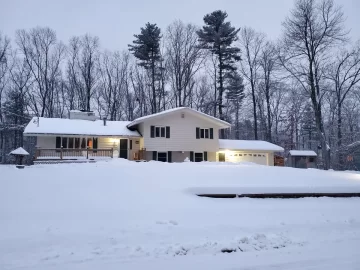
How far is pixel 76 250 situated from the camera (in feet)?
16.1

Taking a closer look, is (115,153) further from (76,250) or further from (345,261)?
(345,261)

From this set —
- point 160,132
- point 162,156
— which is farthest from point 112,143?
point 162,156

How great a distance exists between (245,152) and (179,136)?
7537mm

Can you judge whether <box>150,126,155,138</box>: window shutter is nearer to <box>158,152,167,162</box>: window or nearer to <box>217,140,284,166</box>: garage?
<box>158,152,167,162</box>: window

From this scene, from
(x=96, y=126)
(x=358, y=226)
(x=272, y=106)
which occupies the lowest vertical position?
(x=358, y=226)

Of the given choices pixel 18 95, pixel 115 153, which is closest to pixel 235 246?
pixel 115 153

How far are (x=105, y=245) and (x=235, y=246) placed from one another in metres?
2.59

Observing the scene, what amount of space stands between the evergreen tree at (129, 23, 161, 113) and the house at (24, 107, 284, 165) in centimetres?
929

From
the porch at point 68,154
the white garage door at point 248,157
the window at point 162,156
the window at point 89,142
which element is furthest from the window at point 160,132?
the white garage door at point 248,157

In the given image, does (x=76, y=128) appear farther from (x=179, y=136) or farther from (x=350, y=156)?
(x=350, y=156)

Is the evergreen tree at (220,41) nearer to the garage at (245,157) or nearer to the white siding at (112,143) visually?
the garage at (245,157)

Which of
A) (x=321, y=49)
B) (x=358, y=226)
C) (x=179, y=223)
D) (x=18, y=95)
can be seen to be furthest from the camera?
(x=18, y=95)

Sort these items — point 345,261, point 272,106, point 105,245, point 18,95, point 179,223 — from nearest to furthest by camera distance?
point 345,261, point 105,245, point 179,223, point 18,95, point 272,106

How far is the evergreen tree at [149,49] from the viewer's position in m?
33.0
